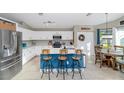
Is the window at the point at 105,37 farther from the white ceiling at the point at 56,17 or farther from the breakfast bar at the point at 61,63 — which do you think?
the breakfast bar at the point at 61,63

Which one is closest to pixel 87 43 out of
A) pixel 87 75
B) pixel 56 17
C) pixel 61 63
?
pixel 56 17

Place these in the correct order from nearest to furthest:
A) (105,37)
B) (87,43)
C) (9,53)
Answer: (9,53)
(105,37)
(87,43)

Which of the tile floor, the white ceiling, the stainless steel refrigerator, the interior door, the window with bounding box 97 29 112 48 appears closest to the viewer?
the stainless steel refrigerator

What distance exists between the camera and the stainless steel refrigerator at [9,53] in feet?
12.5

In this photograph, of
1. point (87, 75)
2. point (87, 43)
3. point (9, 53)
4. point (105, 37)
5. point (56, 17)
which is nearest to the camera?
point (9, 53)

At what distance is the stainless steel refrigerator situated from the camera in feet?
A: 12.5

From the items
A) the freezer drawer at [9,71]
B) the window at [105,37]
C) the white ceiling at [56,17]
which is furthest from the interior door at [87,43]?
the freezer drawer at [9,71]

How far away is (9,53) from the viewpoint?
4262mm

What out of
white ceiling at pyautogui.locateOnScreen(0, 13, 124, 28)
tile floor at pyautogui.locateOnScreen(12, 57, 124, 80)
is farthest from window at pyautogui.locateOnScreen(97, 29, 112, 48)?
tile floor at pyautogui.locateOnScreen(12, 57, 124, 80)

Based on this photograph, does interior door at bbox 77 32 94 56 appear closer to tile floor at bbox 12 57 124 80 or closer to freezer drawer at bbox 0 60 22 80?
tile floor at bbox 12 57 124 80

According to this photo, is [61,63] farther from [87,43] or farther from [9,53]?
[87,43]
